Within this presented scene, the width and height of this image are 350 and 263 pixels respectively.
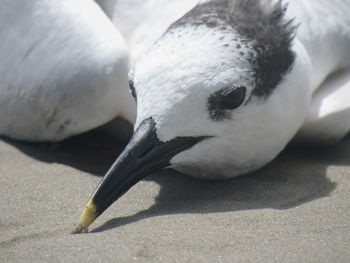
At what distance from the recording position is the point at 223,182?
4223mm

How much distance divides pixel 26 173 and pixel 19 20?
3.41 feet

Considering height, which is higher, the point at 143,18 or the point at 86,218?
the point at 143,18

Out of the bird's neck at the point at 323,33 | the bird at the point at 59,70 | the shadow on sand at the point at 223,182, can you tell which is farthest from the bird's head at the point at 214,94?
the bird at the point at 59,70

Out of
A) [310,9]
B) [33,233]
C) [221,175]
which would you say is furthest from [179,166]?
[310,9]

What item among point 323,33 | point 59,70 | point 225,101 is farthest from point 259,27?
point 59,70

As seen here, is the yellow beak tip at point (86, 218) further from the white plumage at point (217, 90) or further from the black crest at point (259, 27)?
the black crest at point (259, 27)

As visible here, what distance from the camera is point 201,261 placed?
3.15 meters

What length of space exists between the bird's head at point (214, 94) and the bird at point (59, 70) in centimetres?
57

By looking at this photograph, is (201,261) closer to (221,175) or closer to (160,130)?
(160,130)

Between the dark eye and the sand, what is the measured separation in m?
0.46

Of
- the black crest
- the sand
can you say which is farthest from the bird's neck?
the sand

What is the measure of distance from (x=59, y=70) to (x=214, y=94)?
4.17 ft

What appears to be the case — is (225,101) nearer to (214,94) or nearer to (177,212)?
(214,94)

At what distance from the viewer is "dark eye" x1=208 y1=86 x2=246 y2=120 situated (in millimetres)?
3717
